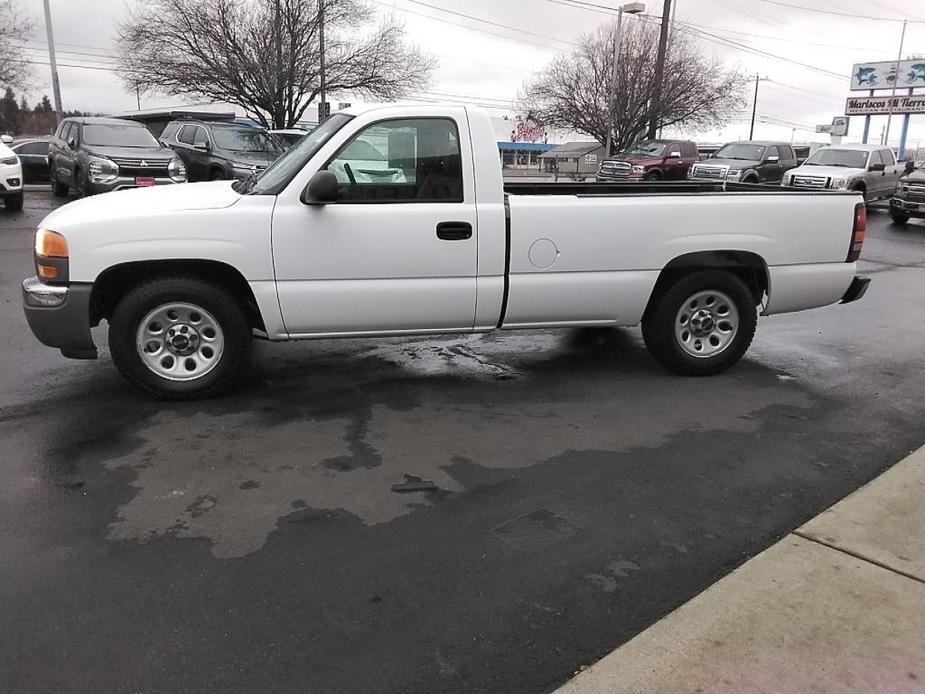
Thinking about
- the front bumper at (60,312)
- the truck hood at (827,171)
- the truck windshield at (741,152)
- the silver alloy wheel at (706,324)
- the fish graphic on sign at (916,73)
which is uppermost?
the fish graphic on sign at (916,73)

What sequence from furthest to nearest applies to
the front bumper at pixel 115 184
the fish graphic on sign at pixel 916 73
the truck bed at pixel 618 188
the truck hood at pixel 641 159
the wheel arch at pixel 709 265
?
1. the fish graphic on sign at pixel 916 73
2. the truck hood at pixel 641 159
3. the front bumper at pixel 115 184
4. the truck bed at pixel 618 188
5. the wheel arch at pixel 709 265

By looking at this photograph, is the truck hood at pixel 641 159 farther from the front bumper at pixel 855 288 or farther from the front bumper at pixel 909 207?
the front bumper at pixel 855 288

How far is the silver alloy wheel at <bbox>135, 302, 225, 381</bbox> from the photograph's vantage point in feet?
16.6

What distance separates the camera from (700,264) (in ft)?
19.0

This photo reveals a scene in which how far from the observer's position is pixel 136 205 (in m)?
4.96

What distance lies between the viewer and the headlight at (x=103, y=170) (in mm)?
14500

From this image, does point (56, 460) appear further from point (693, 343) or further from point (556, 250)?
point (693, 343)

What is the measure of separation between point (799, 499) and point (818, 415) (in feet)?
4.88

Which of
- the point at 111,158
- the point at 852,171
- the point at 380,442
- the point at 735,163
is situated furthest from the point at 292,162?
the point at 735,163

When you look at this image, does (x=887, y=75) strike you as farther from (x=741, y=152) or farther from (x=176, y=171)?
(x=176, y=171)

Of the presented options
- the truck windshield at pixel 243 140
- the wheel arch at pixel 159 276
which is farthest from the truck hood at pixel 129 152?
the wheel arch at pixel 159 276

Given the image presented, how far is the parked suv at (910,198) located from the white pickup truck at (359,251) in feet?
51.5

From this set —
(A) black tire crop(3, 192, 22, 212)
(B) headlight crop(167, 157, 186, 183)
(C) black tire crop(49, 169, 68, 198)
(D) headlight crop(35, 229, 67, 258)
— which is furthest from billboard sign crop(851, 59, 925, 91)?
(D) headlight crop(35, 229, 67, 258)

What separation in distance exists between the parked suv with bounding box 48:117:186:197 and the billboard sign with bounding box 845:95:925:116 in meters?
50.3
